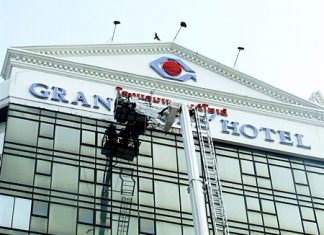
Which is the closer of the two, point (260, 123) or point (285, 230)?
point (285, 230)

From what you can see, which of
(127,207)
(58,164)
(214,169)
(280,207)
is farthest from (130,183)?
(280,207)

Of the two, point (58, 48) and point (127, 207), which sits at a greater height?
point (58, 48)

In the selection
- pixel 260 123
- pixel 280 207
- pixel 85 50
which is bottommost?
pixel 280 207

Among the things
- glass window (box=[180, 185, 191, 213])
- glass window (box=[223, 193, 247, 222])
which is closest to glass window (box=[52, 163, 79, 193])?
glass window (box=[180, 185, 191, 213])

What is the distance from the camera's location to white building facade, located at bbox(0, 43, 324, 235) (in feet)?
121

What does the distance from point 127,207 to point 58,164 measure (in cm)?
420

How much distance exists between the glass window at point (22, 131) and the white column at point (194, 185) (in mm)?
9513

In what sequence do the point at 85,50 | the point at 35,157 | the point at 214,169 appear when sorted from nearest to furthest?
the point at 214,169, the point at 35,157, the point at 85,50

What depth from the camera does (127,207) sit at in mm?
37719

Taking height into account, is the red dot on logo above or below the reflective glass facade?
above

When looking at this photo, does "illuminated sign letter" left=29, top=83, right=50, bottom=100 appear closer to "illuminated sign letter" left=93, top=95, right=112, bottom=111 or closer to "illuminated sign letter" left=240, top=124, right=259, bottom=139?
"illuminated sign letter" left=93, top=95, right=112, bottom=111

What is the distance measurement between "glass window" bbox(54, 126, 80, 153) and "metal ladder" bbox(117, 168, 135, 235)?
112 inches

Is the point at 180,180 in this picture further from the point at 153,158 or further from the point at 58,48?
the point at 58,48

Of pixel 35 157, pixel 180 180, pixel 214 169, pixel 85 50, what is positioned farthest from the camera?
pixel 85 50
